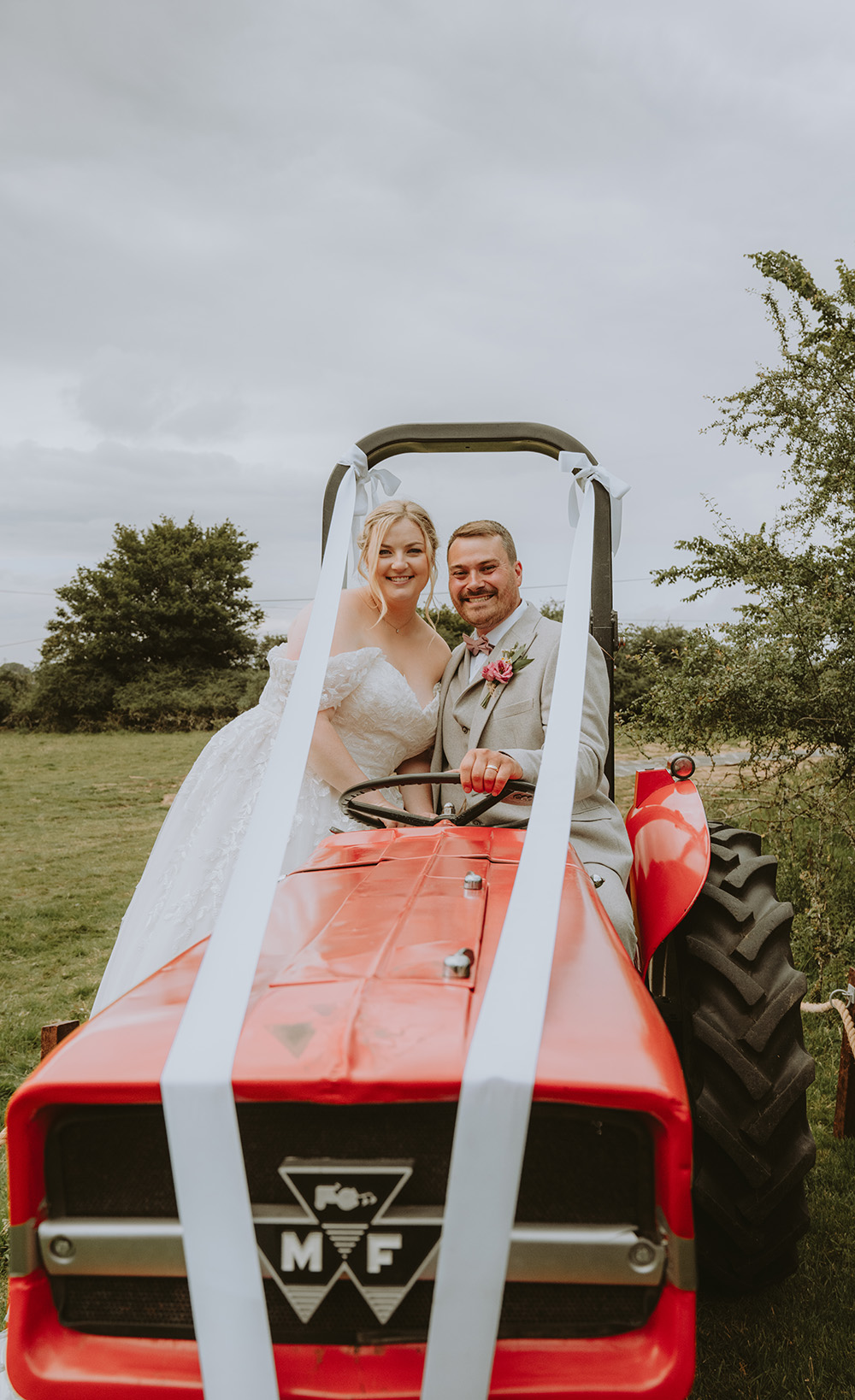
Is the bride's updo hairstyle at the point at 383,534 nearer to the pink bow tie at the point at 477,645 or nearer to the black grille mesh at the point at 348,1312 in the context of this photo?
the pink bow tie at the point at 477,645

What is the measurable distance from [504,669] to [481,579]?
0.38 meters

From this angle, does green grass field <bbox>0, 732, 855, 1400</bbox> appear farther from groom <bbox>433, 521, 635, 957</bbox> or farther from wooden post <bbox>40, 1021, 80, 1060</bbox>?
groom <bbox>433, 521, 635, 957</bbox>

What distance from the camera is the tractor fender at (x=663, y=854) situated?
7.64 ft

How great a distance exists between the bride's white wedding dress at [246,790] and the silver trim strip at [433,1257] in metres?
1.72

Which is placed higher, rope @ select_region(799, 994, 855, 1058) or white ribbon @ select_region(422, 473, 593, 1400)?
white ribbon @ select_region(422, 473, 593, 1400)

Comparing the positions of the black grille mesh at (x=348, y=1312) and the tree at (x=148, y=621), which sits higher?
the tree at (x=148, y=621)

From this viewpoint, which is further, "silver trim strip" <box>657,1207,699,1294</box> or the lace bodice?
the lace bodice

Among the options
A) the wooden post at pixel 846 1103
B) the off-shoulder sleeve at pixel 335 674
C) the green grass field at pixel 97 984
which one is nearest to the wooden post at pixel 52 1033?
the green grass field at pixel 97 984

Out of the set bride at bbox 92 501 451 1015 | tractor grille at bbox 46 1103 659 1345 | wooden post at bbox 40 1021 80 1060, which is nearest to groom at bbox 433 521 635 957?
bride at bbox 92 501 451 1015

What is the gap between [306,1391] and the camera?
119cm

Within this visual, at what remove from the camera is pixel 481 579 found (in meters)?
3.15

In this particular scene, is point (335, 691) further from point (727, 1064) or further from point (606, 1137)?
point (606, 1137)

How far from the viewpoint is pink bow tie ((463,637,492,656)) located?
320 cm

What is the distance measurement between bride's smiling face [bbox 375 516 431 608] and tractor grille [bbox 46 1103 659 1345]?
97.9 inches
